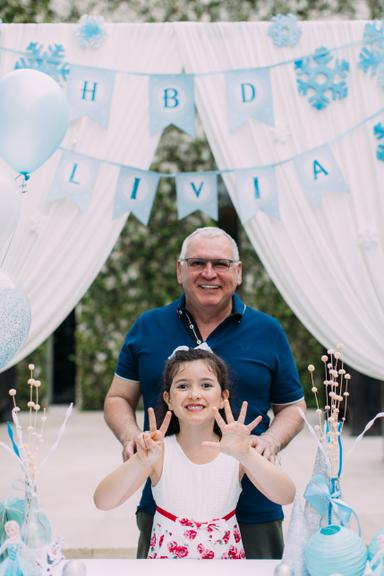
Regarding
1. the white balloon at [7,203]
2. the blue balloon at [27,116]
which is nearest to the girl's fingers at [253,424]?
the white balloon at [7,203]

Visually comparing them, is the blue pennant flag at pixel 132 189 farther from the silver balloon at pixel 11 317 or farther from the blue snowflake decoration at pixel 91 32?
the silver balloon at pixel 11 317

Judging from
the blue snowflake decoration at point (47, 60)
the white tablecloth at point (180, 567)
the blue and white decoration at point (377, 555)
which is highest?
the blue snowflake decoration at point (47, 60)

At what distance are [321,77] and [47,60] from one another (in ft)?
3.63

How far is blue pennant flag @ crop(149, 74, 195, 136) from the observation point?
9.96 ft

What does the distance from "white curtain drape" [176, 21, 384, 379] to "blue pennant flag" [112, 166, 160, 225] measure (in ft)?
1.03

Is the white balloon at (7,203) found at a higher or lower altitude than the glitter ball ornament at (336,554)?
higher

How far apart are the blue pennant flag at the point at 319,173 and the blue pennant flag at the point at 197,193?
377 mm

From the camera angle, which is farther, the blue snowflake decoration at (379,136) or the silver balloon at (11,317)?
the blue snowflake decoration at (379,136)

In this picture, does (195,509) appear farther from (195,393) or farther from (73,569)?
(73,569)

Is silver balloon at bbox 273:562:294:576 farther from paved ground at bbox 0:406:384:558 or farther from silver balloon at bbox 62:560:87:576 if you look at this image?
paved ground at bbox 0:406:384:558

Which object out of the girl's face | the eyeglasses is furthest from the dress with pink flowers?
the eyeglasses

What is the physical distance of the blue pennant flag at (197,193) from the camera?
10.4 feet

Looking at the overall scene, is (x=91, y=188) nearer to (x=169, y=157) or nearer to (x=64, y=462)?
(x=64, y=462)

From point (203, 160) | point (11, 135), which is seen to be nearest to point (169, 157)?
point (203, 160)
